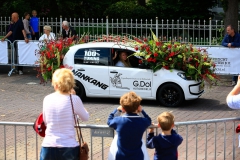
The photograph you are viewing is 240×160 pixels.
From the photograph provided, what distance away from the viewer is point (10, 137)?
35.0 feet

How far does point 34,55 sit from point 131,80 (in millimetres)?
5501

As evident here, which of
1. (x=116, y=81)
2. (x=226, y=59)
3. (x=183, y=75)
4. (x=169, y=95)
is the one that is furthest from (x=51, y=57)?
(x=226, y=59)

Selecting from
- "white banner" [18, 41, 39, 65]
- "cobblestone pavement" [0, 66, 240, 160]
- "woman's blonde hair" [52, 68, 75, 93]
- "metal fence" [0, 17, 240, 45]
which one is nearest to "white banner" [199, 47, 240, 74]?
"cobblestone pavement" [0, 66, 240, 160]

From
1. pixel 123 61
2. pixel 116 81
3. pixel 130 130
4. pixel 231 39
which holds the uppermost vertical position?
pixel 231 39

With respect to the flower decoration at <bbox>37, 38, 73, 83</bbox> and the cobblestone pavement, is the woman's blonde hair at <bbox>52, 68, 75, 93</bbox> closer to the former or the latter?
the cobblestone pavement

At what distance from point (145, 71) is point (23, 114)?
3.10 m

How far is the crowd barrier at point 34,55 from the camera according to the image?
1647cm

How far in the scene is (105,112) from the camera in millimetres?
13156

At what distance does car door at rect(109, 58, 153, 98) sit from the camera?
13.6m

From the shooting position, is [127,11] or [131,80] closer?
[131,80]

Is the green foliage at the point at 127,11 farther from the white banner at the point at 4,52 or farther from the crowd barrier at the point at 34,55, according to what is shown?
the white banner at the point at 4,52

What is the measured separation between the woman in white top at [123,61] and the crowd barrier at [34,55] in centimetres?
364

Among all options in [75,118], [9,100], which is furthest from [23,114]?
[75,118]

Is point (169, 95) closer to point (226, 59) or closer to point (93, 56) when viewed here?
point (93, 56)
